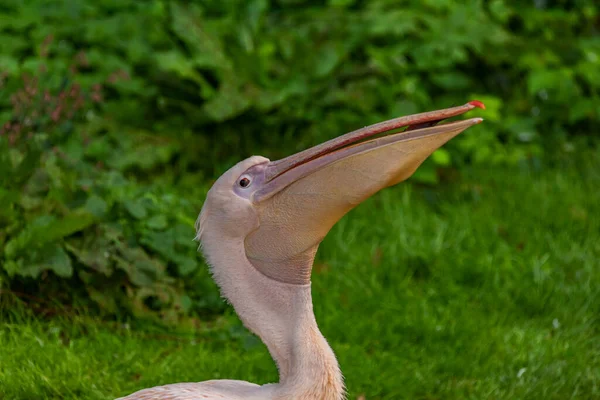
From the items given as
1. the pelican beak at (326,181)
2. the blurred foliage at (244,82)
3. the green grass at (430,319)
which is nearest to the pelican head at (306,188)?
the pelican beak at (326,181)

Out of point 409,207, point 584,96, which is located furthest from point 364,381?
point 584,96

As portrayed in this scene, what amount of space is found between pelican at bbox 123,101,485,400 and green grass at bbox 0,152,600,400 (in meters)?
1.02

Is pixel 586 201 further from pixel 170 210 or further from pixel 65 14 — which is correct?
pixel 65 14

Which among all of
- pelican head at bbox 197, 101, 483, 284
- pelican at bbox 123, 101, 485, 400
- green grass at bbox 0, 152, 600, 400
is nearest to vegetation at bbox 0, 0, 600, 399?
green grass at bbox 0, 152, 600, 400

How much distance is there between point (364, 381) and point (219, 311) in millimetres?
925

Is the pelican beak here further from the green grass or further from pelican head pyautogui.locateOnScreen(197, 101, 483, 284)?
the green grass

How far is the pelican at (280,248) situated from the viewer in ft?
10.0

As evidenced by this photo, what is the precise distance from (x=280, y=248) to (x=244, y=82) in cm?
332

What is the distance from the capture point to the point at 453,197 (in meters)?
6.27

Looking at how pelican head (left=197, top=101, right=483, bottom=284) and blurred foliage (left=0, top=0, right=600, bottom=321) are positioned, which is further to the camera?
blurred foliage (left=0, top=0, right=600, bottom=321)

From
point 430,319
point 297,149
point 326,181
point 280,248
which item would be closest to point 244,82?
point 297,149

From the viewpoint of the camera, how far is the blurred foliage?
5.46 meters

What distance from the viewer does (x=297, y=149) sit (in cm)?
631

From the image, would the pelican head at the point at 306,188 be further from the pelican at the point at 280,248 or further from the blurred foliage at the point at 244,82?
the blurred foliage at the point at 244,82
